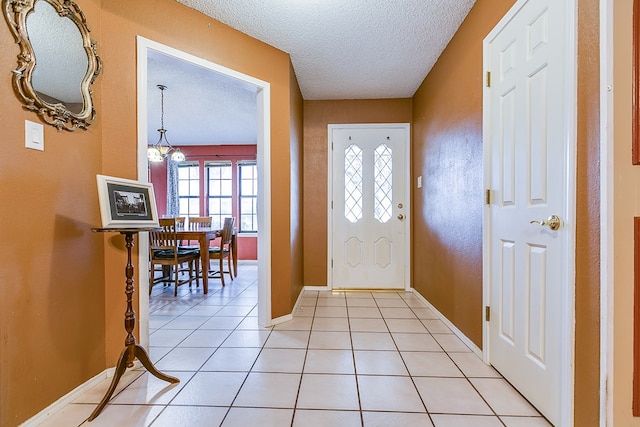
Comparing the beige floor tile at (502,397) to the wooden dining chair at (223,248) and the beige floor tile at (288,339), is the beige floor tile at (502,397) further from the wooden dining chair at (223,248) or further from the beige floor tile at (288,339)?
the wooden dining chair at (223,248)

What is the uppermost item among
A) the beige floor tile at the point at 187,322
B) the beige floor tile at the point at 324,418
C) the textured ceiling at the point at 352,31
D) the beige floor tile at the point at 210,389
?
the textured ceiling at the point at 352,31

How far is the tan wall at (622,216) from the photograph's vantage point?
0.98 meters

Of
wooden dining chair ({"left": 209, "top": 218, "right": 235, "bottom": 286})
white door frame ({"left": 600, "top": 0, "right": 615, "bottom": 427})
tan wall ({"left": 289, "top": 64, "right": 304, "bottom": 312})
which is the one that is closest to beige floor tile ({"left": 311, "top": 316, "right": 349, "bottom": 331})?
tan wall ({"left": 289, "top": 64, "right": 304, "bottom": 312})

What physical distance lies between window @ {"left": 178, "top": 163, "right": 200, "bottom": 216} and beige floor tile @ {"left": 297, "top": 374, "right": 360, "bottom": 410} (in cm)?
547

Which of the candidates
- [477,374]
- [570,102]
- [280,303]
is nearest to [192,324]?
[280,303]

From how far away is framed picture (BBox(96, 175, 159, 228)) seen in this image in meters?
1.39

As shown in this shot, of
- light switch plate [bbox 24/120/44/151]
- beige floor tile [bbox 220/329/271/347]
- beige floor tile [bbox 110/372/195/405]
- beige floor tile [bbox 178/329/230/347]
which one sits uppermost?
light switch plate [bbox 24/120/44/151]

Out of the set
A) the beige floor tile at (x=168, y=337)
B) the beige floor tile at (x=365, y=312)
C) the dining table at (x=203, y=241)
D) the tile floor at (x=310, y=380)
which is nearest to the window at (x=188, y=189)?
the dining table at (x=203, y=241)

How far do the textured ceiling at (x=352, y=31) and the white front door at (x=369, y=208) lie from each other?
728mm

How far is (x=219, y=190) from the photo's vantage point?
20.7 feet

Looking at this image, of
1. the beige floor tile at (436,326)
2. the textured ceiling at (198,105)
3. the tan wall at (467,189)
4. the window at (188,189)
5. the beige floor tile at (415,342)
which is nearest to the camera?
the tan wall at (467,189)

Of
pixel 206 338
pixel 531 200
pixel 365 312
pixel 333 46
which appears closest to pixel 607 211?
pixel 531 200

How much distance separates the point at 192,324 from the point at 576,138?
2864mm

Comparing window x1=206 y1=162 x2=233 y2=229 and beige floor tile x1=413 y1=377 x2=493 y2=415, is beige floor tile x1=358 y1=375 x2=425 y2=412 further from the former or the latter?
window x1=206 y1=162 x2=233 y2=229
